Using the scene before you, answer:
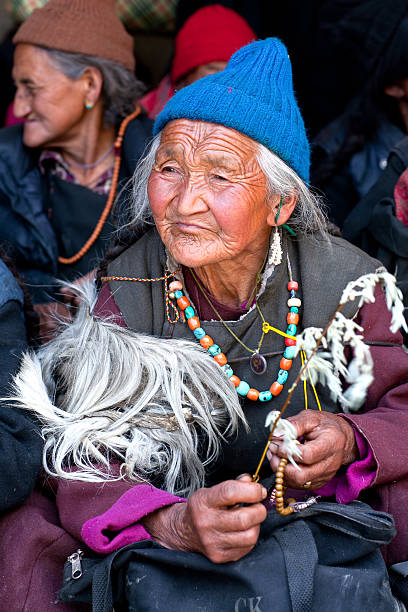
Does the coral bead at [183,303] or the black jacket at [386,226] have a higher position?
the coral bead at [183,303]

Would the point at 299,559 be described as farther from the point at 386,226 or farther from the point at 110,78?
the point at 110,78

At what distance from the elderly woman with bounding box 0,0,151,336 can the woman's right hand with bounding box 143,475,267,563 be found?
5.52 ft

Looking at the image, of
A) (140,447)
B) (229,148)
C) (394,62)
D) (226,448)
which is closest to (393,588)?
(226,448)

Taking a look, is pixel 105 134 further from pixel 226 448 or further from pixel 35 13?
pixel 226 448

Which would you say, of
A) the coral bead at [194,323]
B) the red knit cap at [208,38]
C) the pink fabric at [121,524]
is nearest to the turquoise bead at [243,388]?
the coral bead at [194,323]

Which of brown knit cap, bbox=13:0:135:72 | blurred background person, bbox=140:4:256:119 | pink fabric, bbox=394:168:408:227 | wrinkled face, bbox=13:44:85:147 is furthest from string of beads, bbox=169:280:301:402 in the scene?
blurred background person, bbox=140:4:256:119

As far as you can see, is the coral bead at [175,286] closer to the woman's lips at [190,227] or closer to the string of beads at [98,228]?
the woman's lips at [190,227]

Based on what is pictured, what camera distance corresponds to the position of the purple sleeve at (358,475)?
200 cm

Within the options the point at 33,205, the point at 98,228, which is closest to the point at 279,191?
the point at 98,228

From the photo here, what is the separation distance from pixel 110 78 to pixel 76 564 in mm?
2503

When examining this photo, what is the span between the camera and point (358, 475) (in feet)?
6.63

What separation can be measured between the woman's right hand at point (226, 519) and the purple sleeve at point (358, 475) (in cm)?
36

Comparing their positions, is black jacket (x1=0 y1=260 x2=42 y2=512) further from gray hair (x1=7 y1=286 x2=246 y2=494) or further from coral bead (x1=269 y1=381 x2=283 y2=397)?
coral bead (x1=269 y1=381 x2=283 y2=397)

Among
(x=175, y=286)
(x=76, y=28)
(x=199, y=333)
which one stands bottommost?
(x=199, y=333)
